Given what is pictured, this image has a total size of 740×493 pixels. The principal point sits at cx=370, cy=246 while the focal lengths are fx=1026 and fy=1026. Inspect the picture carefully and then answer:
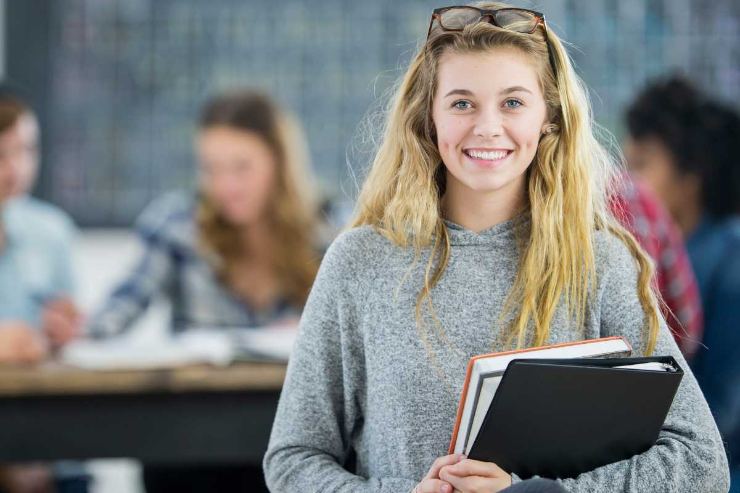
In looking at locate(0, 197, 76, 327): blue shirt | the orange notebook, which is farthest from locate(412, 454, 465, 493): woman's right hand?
locate(0, 197, 76, 327): blue shirt

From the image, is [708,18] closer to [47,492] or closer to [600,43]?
[600,43]

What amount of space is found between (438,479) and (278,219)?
1.77 m

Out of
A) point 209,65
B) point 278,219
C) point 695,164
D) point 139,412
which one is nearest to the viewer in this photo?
point 139,412

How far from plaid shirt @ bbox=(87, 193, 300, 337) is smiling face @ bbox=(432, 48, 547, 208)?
1.65 metres

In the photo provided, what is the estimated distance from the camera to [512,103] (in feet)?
4.39

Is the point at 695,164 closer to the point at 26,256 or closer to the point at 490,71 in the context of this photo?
the point at 490,71

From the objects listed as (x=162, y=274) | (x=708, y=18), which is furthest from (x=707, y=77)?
(x=162, y=274)

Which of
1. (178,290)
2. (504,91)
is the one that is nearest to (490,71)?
(504,91)

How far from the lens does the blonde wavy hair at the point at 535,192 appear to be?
4.44ft

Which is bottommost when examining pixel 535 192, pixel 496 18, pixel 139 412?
pixel 139 412

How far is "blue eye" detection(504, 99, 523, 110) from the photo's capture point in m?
1.33

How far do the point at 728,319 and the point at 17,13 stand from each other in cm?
263

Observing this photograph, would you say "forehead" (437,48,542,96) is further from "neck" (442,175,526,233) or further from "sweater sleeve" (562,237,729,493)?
"sweater sleeve" (562,237,729,493)

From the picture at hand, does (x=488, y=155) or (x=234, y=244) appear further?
(x=234, y=244)
